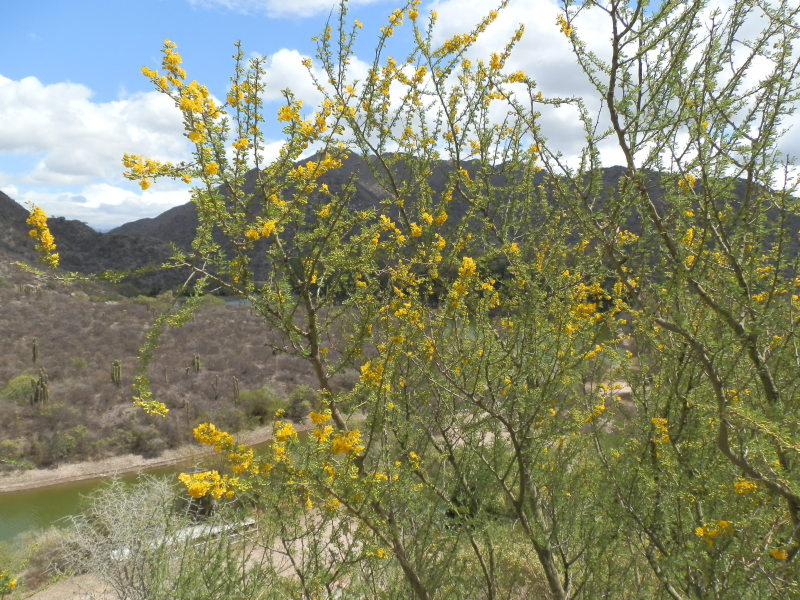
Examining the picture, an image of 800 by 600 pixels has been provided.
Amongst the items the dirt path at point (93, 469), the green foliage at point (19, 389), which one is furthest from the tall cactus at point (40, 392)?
the dirt path at point (93, 469)

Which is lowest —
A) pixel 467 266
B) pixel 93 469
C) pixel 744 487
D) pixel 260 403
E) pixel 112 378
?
pixel 93 469

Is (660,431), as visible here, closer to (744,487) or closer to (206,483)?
(744,487)

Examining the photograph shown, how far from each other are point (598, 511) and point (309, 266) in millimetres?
2672

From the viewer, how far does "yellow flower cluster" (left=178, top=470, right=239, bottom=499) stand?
215cm

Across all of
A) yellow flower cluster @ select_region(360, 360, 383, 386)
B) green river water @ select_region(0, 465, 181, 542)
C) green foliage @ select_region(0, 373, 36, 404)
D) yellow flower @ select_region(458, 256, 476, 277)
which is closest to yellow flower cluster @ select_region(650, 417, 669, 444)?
yellow flower @ select_region(458, 256, 476, 277)

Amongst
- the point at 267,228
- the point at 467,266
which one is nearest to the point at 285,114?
the point at 267,228

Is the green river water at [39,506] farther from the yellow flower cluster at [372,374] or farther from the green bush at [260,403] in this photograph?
the yellow flower cluster at [372,374]

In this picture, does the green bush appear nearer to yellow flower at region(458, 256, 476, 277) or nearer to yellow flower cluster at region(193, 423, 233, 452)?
yellow flower cluster at region(193, 423, 233, 452)

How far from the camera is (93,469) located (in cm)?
1546

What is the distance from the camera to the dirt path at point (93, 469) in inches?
569

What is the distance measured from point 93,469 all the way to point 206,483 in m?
16.5

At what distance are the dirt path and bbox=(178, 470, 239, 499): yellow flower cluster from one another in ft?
41.7

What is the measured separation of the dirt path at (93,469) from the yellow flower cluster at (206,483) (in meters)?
12.7

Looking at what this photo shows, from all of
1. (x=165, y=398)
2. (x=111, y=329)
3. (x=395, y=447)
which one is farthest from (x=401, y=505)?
(x=111, y=329)
